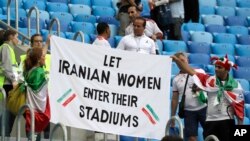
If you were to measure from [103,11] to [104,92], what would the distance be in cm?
721

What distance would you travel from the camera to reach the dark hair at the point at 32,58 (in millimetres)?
14086

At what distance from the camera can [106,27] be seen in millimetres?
16375

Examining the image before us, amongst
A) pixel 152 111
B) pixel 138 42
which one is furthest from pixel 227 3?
pixel 152 111

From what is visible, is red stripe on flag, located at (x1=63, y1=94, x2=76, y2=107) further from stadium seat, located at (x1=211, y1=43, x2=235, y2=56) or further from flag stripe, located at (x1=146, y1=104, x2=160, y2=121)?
stadium seat, located at (x1=211, y1=43, x2=235, y2=56)

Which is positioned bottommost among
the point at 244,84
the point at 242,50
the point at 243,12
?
the point at 244,84

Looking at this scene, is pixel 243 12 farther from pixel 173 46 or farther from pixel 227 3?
pixel 173 46

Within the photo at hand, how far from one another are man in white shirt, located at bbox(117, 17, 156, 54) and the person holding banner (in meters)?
1.85

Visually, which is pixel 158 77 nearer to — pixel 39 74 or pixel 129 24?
pixel 39 74

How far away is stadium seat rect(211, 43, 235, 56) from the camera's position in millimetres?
20141

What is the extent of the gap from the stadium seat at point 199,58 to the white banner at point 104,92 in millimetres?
5433

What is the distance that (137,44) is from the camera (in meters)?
16.0

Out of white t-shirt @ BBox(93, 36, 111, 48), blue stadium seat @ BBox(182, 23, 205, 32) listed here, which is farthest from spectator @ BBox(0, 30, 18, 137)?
blue stadium seat @ BBox(182, 23, 205, 32)

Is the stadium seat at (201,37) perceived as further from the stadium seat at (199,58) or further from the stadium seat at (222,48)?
the stadium seat at (199,58)

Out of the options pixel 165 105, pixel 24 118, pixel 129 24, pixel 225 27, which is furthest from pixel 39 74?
→ pixel 225 27
